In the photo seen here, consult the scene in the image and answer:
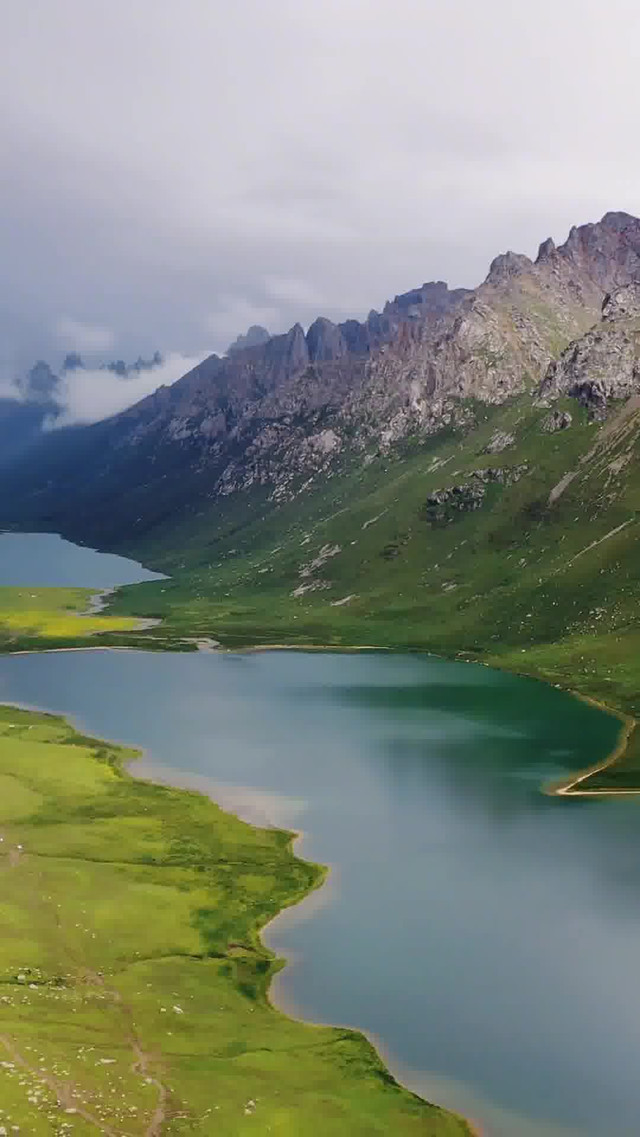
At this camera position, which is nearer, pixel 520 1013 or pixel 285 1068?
pixel 285 1068

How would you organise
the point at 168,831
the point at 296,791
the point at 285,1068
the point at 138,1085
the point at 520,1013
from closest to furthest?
the point at 138,1085 → the point at 285,1068 → the point at 520,1013 → the point at 168,831 → the point at 296,791

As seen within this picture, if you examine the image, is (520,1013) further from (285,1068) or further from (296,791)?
(296,791)

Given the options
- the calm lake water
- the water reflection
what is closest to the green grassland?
the calm lake water

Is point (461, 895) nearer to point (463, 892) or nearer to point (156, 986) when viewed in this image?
point (463, 892)

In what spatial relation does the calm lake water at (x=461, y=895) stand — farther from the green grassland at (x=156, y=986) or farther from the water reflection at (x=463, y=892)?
the green grassland at (x=156, y=986)

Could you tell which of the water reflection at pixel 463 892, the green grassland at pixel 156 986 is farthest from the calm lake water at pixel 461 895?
the green grassland at pixel 156 986

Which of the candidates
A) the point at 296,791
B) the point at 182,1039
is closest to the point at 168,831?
the point at 296,791

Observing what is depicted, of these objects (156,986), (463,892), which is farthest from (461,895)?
(156,986)
